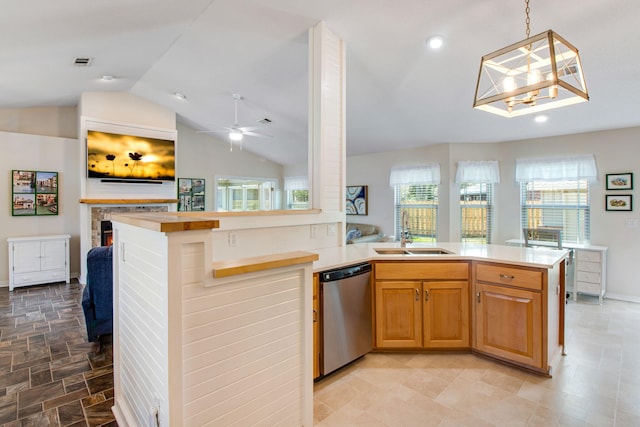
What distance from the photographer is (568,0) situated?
2.46 metres

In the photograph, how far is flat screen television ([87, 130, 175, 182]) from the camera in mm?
5352

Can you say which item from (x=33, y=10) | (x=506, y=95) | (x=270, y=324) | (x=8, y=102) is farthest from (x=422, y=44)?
(x=8, y=102)

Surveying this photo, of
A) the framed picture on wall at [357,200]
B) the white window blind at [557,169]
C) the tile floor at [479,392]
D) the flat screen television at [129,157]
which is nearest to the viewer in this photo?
the tile floor at [479,392]

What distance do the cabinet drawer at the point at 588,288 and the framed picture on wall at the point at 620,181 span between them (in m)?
1.36

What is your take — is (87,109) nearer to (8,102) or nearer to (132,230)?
(8,102)

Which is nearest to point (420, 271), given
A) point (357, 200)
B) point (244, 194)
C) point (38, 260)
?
point (357, 200)

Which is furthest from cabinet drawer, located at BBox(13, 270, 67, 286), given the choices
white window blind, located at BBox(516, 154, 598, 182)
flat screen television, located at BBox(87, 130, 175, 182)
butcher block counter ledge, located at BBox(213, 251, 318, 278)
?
white window blind, located at BBox(516, 154, 598, 182)

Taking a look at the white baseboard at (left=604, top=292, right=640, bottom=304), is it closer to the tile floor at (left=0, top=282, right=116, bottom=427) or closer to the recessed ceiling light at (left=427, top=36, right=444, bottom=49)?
the recessed ceiling light at (left=427, top=36, right=444, bottom=49)

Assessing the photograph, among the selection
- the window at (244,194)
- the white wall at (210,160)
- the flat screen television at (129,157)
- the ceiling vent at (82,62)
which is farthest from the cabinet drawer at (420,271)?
the window at (244,194)

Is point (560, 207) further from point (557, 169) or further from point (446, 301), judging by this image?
point (446, 301)

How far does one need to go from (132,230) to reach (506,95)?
2.12m

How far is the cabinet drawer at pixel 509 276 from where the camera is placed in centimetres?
248

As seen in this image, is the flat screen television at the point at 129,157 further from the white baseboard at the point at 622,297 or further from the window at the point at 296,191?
the white baseboard at the point at 622,297

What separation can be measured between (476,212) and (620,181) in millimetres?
1894
